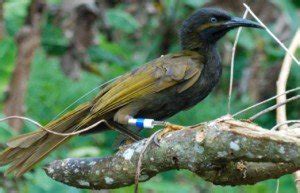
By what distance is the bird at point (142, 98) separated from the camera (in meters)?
5.08

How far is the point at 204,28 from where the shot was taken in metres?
5.73

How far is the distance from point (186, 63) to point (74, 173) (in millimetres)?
1197

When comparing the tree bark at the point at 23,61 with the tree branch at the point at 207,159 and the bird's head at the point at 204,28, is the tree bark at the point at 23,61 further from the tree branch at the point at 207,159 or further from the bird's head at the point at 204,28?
the tree branch at the point at 207,159

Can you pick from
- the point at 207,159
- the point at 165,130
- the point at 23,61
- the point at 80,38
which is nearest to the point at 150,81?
the point at 165,130

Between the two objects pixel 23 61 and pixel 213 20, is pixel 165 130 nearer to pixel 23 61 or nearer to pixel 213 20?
pixel 213 20

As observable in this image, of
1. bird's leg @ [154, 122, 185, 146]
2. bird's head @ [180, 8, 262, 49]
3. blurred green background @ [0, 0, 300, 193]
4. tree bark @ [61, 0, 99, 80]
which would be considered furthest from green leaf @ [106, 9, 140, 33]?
bird's leg @ [154, 122, 185, 146]

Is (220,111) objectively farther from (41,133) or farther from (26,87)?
(41,133)

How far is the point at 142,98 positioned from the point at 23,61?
1.60 m

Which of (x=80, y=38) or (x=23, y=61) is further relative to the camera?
(x=80, y=38)

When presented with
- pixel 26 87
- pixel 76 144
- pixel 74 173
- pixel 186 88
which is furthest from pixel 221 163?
pixel 76 144

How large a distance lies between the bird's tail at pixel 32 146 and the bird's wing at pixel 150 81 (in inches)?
8.0

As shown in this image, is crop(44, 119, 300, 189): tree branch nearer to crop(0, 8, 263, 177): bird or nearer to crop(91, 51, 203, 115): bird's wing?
crop(0, 8, 263, 177): bird

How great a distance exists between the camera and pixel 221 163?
400 centimetres

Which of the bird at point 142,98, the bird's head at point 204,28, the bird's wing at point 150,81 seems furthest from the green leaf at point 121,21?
the bird's wing at point 150,81
